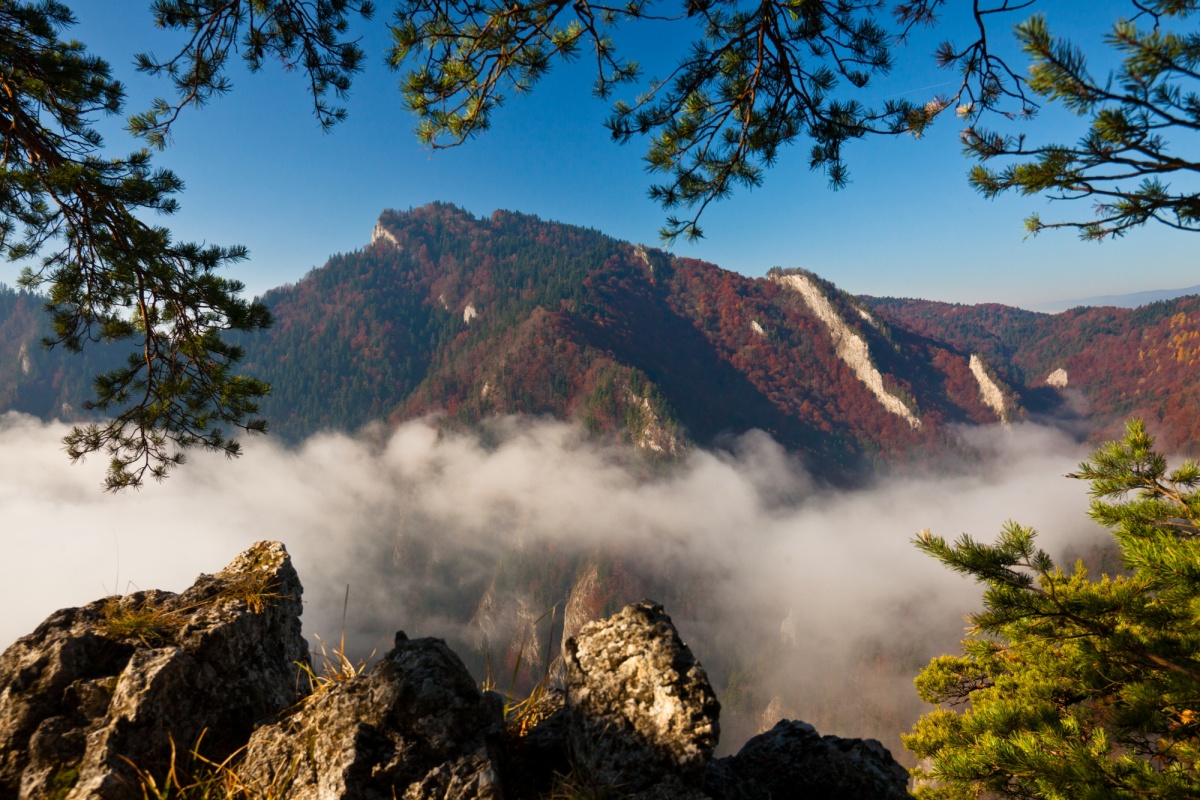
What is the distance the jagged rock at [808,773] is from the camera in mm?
2959

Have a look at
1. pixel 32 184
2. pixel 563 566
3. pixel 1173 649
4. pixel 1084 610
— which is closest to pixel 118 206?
pixel 32 184

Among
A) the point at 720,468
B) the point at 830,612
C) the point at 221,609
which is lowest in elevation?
the point at 830,612

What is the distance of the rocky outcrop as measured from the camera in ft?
7.88

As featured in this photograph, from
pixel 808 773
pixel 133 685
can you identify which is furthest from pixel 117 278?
pixel 808 773

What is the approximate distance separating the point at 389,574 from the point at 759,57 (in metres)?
192

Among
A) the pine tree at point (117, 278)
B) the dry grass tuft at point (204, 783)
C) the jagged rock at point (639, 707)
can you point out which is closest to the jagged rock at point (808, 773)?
the jagged rock at point (639, 707)

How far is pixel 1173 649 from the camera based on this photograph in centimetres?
383

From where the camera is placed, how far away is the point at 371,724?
8.20ft

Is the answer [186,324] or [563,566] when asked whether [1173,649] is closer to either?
[186,324]

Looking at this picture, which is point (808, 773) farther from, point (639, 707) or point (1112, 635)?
point (1112, 635)

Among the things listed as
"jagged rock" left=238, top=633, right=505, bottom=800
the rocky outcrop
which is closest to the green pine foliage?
the rocky outcrop

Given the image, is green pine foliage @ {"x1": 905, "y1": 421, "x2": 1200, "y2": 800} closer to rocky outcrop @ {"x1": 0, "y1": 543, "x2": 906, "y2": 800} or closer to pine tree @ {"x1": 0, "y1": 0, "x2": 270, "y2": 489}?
rocky outcrop @ {"x1": 0, "y1": 543, "x2": 906, "y2": 800}

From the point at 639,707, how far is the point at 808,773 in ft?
4.64

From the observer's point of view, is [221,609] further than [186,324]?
No
